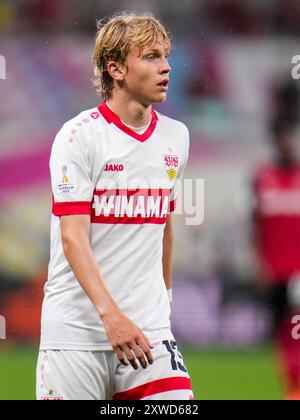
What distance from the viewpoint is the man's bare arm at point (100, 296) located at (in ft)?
13.0

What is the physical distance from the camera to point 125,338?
396 centimetres

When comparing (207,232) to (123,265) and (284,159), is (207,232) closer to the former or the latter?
(284,159)

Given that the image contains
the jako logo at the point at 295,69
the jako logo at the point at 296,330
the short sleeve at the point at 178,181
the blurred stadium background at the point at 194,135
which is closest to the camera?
the short sleeve at the point at 178,181

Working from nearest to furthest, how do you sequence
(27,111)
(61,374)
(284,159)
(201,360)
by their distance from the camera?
(61,374)
(284,159)
(201,360)
(27,111)

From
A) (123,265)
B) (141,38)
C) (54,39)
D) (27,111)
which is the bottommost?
(123,265)

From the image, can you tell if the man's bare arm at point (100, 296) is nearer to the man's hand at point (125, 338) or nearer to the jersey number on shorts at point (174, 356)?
the man's hand at point (125, 338)

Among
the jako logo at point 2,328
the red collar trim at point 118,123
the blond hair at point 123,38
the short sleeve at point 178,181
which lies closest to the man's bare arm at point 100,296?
the red collar trim at point 118,123

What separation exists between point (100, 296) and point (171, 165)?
2.36 feet

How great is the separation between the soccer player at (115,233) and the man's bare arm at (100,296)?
1cm

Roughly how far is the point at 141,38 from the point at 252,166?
8290mm

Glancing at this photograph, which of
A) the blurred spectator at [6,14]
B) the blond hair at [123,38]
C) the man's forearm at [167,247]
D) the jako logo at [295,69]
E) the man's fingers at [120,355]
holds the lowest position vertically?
the man's fingers at [120,355]

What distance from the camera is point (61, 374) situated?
4270mm

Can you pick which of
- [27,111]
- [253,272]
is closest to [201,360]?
[253,272]

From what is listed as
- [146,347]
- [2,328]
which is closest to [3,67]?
[2,328]
